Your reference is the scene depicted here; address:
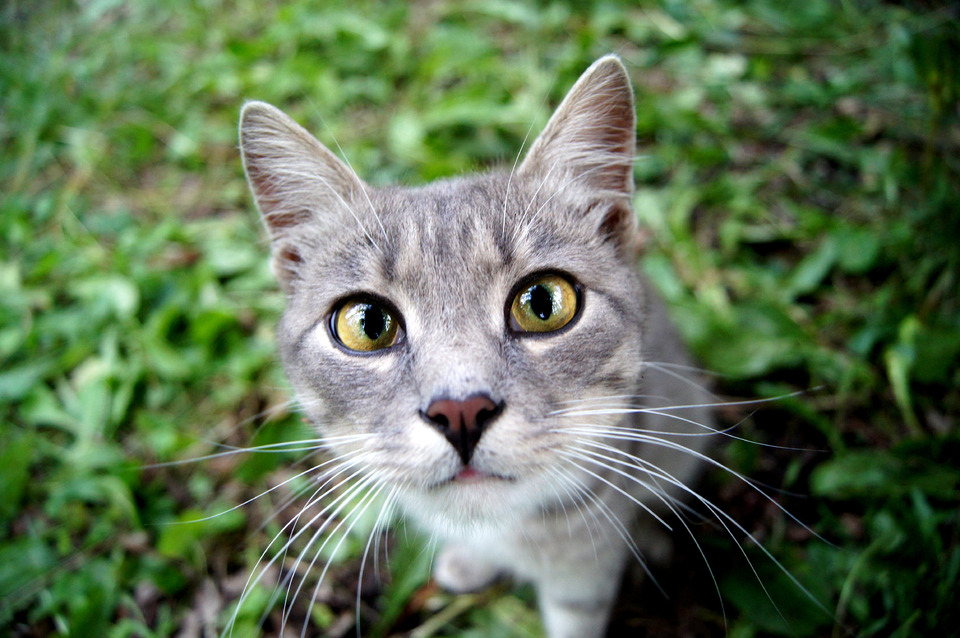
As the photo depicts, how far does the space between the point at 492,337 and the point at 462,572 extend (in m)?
1.32

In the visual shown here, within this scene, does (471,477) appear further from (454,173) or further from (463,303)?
(454,173)

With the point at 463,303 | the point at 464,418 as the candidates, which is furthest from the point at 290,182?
the point at 464,418

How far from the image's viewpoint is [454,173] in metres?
2.90

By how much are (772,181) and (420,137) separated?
212 centimetres

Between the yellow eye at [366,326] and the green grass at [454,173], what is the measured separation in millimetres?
644

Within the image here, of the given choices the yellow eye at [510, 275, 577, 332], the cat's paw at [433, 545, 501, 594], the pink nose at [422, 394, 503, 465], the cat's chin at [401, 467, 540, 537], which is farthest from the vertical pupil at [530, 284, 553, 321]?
the cat's paw at [433, 545, 501, 594]

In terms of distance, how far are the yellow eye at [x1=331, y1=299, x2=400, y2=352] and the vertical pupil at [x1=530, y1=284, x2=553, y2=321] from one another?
0.40m

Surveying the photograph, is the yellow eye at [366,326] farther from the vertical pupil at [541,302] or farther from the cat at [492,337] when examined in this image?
the vertical pupil at [541,302]

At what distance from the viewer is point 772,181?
10.9 feet

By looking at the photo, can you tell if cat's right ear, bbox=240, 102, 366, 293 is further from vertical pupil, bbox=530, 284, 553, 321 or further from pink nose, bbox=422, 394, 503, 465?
pink nose, bbox=422, 394, 503, 465

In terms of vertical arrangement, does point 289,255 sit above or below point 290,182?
below

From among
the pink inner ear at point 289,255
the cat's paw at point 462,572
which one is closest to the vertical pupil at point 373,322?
the pink inner ear at point 289,255

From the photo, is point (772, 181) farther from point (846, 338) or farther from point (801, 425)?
point (801, 425)

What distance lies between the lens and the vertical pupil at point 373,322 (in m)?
1.63
